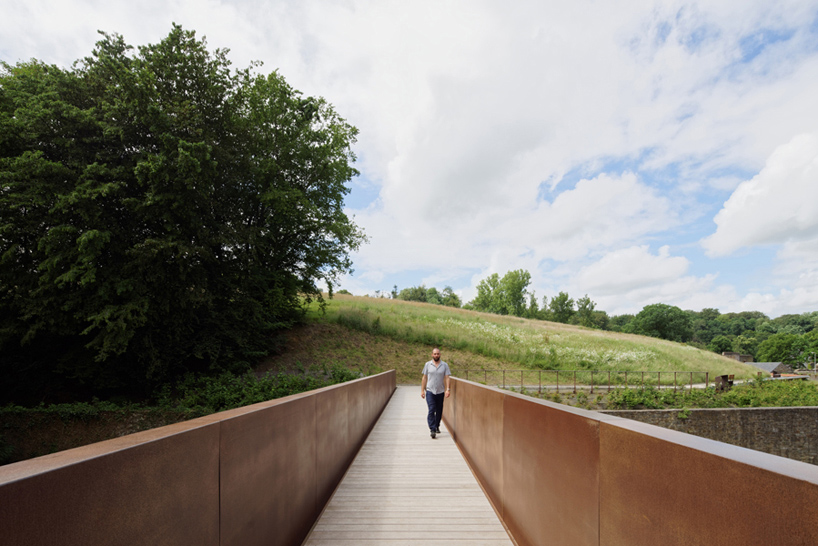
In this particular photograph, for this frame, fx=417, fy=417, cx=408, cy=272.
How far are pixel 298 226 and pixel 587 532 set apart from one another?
85.4 ft

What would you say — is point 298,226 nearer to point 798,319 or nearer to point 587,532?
point 587,532

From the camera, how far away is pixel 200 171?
1811 centimetres

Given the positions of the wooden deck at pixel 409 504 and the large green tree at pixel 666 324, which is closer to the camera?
the wooden deck at pixel 409 504

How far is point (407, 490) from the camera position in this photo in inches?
211

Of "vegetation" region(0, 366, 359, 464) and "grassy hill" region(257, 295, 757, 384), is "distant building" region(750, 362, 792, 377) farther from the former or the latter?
"vegetation" region(0, 366, 359, 464)

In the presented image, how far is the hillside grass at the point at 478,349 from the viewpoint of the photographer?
1155 inches

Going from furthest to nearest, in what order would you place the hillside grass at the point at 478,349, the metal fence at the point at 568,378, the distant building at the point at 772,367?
the distant building at the point at 772,367 < the hillside grass at the point at 478,349 < the metal fence at the point at 568,378

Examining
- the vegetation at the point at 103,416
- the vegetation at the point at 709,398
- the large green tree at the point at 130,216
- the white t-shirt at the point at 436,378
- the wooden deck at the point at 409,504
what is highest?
Answer: the large green tree at the point at 130,216

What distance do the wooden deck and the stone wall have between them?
14.8m

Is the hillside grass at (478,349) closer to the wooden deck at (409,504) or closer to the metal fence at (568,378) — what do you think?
the metal fence at (568,378)

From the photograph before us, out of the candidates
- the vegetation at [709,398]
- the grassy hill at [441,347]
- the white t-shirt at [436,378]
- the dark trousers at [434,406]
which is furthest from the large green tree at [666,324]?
A: the white t-shirt at [436,378]

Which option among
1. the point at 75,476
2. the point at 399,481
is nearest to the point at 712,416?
the point at 399,481

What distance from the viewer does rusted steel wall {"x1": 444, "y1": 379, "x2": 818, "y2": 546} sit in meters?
1.18

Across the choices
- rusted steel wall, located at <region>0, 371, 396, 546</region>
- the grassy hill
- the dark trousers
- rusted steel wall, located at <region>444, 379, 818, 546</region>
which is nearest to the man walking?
the dark trousers
